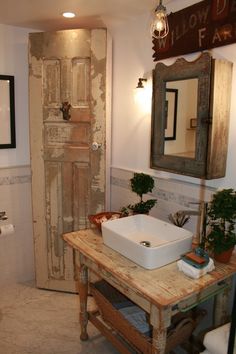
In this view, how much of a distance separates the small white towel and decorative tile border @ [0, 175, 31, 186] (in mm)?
1608

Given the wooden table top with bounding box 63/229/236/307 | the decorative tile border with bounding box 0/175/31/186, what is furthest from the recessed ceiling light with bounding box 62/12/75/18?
the wooden table top with bounding box 63/229/236/307

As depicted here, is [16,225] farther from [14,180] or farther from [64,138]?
[64,138]

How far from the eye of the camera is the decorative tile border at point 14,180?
248 centimetres

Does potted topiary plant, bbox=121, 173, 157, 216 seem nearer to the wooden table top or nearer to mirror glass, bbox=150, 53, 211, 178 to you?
mirror glass, bbox=150, 53, 211, 178

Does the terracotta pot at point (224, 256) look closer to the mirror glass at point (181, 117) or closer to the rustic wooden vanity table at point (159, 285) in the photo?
the rustic wooden vanity table at point (159, 285)

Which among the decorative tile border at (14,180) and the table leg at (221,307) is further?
the decorative tile border at (14,180)

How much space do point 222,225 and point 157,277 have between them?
0.43 meters

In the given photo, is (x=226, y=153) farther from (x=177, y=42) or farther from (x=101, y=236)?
(x=101, y=236)

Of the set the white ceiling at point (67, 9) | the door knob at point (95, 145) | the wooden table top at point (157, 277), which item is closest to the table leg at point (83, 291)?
the wooden table top at point (157, 277)

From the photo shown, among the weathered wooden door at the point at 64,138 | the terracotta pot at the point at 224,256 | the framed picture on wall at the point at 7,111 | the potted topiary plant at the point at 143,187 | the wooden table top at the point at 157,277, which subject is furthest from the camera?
the framed picture on wall at the point at 7,111

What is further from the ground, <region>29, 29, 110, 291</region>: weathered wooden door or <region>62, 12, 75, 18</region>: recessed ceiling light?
<region>62, 12, 75, 18</region>: recessed ceiling light

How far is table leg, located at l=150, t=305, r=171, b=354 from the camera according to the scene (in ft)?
4.14

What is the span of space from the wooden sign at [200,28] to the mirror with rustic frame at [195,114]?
12 cm

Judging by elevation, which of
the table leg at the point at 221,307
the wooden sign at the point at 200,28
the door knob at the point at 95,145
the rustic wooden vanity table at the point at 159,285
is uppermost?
the wooden sign at the point at 200,28
